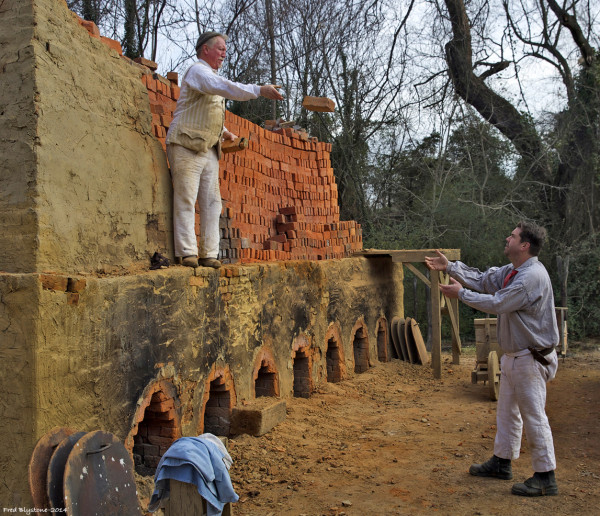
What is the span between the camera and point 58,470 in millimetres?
3609

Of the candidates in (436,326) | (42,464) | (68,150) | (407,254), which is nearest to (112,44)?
(68,150)

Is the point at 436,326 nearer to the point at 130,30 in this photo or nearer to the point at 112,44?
the point at 112,44

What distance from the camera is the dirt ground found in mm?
4664

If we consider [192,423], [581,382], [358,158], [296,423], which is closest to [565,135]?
[358,158]

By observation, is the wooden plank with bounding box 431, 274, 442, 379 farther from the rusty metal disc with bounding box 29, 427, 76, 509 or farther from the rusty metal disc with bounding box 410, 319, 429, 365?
the rusty metal disc with bounding box 29, 427, 76, 509

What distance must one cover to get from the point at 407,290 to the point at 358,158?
13.6ft

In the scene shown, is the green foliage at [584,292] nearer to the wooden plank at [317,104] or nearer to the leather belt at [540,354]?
the wooden plank at [317,104]

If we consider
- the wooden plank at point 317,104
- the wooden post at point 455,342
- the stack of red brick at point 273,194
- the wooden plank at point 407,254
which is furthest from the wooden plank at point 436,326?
the wooden plank at point 317,104

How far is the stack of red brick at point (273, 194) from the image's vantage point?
20.3ft

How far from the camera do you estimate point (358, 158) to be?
18.6 metres

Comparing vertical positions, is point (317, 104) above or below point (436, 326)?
above

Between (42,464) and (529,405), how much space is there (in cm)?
331

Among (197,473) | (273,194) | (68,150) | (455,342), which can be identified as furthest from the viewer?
(455,342)

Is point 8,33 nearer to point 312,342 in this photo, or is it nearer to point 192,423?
point 192,423
